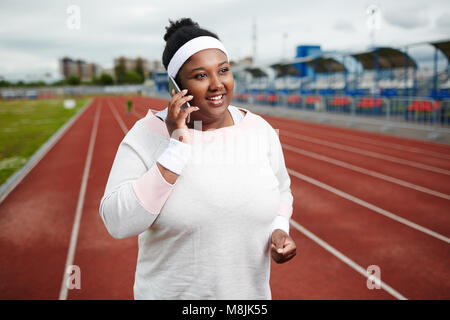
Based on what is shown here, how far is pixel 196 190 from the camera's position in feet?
4.12

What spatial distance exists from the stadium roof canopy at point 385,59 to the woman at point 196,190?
766 inches

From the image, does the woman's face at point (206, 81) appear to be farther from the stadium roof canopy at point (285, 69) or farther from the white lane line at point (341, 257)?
the stadium roof canopy at point (285, 69)

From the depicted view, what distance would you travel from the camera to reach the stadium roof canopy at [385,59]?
63.1 feet

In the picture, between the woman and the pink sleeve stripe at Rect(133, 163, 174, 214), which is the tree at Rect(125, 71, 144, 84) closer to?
the woman

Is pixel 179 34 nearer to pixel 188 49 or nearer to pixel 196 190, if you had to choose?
pixel 188 49

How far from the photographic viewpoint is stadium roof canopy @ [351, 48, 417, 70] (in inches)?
757

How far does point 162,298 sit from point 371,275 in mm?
3462

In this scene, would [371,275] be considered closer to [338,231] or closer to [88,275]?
[338,231]

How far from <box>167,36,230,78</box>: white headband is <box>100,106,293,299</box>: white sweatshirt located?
7.7 inches

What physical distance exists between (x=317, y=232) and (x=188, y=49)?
4.68 meters

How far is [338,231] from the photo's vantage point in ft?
18.2

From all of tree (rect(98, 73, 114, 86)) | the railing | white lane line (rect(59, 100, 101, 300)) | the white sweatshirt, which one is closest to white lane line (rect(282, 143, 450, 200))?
the railing

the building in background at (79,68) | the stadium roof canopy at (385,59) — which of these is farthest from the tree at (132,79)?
the stadium roof canopy at (385,59)
